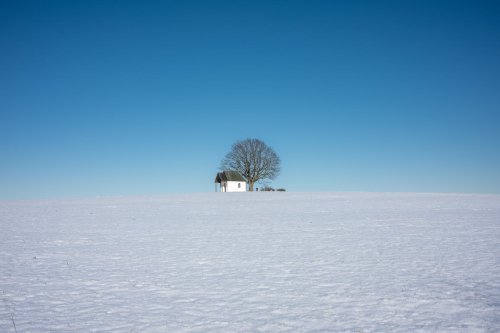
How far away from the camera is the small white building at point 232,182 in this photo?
7725cm

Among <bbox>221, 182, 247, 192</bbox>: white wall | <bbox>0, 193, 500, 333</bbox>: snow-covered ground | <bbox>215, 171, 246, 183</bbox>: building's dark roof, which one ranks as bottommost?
<bbox>0, 193, 500, 333</bbox>: snow-covered ground

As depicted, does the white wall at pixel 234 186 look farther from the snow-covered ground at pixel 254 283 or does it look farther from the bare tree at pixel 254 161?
Answer: the snow-covered ground at pixel 254 283

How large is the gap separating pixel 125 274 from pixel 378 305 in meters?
4.83

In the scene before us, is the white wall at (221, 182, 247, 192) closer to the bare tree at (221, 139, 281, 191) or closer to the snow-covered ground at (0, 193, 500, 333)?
the bare tree at (221, 139, 281, 191)

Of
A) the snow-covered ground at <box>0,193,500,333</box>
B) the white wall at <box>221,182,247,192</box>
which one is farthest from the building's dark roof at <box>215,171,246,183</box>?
the snow-covered ground at <box>0,193,500,333</box>

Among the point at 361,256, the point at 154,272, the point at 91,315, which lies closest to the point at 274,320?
the point at 91,315

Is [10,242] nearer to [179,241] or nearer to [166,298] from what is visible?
[179,241]

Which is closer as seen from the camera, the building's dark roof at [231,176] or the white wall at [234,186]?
the white wall at [234,186]

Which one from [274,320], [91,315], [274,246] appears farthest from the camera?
[274,246]

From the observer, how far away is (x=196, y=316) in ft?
15.6

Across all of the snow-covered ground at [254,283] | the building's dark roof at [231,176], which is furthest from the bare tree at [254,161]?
the snow-covered ground at [254,283]

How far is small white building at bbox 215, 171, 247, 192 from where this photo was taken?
77250mm

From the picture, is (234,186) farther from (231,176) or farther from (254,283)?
(254,283)

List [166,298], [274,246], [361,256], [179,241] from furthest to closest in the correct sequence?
[179,241] < [274,246] < [361,256] < [166,298]
